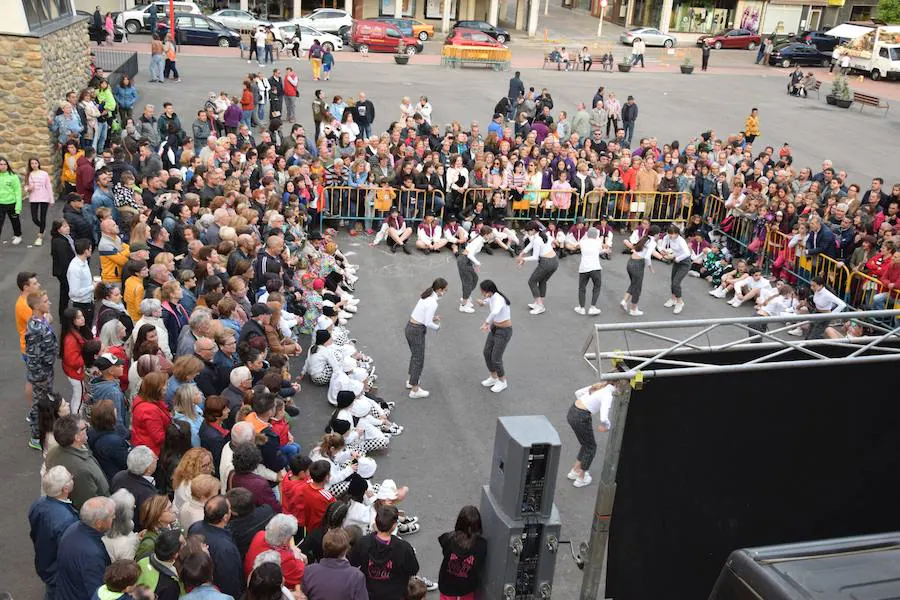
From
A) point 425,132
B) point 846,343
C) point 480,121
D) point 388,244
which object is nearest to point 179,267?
point 388,244

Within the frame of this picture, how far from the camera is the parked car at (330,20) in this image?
3972 cm

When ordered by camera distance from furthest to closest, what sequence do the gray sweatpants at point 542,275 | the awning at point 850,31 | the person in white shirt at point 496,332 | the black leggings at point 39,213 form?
the awning at point 850,31 < the black leggings at point 39,213 < the gray sweatpants at point 542,275 < the person in white shirt at point 496,332

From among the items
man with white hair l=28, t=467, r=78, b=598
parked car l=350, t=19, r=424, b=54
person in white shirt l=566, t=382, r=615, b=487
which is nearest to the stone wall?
man with white hair l=28, t=467, r=78, b=598

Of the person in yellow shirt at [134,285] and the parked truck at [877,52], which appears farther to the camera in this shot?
the parked truck at [877,52]

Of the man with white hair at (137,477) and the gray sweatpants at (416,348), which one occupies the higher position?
the man with white hair at (137,477)

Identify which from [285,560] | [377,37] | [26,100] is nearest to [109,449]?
[285,560]

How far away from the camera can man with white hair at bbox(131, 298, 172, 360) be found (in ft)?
30.6

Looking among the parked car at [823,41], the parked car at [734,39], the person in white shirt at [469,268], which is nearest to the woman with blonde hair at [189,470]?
the person in white shirt at [469,268]

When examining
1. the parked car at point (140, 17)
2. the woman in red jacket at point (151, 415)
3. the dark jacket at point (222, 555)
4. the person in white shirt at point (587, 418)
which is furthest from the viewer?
the parked car at point (140, 17)

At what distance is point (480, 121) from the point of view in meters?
26.7

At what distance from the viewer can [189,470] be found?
6.96m

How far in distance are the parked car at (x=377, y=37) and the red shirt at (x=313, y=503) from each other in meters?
33.0

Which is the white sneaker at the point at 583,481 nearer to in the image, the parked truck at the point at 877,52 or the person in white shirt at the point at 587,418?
the person in white shirt at the point at 587,418

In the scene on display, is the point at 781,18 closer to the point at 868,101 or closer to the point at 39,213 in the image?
the point at 868,101
